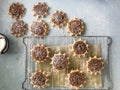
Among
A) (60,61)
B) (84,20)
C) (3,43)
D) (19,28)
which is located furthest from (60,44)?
(3,43)

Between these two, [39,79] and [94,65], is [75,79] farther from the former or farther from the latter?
[39,79]

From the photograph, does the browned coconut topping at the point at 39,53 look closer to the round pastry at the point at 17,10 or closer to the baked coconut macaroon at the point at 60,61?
the baked coconut macaroon at the point at 60,61

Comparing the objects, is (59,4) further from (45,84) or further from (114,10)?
(45,84)

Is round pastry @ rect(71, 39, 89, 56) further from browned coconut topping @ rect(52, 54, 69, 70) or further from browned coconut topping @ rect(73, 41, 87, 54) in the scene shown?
browned coconut topping @ rect(52, 54, 69, 70)

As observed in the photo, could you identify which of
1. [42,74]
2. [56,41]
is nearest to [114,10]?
[56,41]

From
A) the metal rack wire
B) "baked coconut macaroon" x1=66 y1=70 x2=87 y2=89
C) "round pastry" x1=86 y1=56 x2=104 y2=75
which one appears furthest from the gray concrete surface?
"baked coconut macaroon" x1=66 y1=70 x2=87 y2=89
